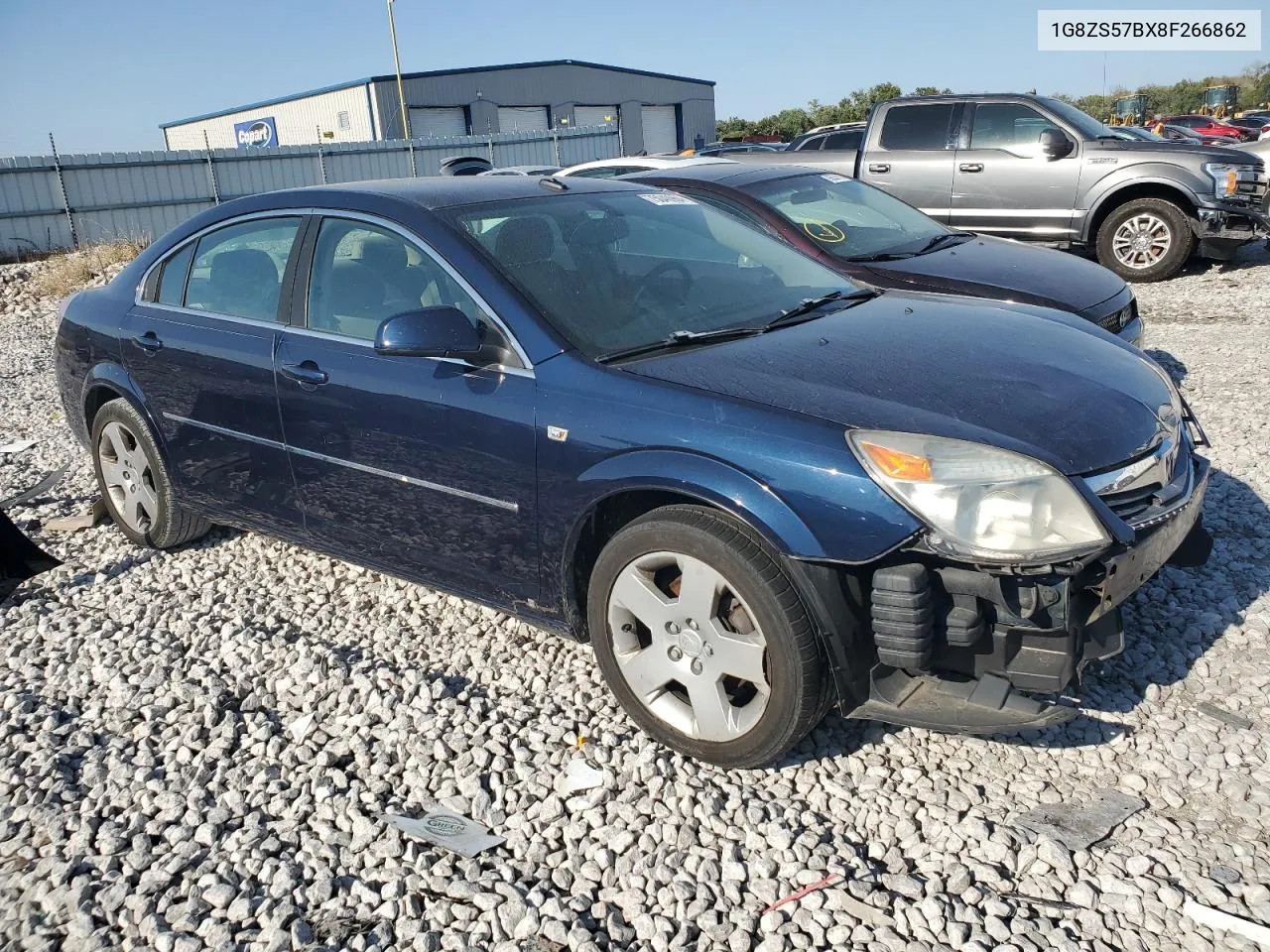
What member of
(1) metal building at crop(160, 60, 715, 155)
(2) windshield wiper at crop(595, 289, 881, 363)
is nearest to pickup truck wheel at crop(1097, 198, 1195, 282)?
(2) windshield wiper at crop(595, 289, 881, 363)

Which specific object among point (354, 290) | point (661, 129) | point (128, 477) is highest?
point (661, 129)

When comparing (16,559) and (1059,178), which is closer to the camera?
(16,559)

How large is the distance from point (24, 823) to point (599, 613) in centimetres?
181

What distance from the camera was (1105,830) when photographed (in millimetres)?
2672

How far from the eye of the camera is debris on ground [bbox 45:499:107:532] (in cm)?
538

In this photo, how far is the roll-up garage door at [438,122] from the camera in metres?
42.8

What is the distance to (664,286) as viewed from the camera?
145 inches

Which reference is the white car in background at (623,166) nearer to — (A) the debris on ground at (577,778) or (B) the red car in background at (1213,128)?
(A) the debris on ground at (577,778)

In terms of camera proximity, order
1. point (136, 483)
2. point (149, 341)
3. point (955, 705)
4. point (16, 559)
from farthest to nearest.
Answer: point (136, 483), point (16, 559), point (149, 341), point (955, 705)

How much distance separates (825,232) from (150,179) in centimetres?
1833

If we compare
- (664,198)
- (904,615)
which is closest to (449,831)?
(904,615)

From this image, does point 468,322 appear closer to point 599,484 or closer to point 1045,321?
point 599,484

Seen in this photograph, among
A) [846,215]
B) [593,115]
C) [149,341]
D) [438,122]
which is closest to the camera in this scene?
[149,341]

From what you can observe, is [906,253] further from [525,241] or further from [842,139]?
[842,139]
